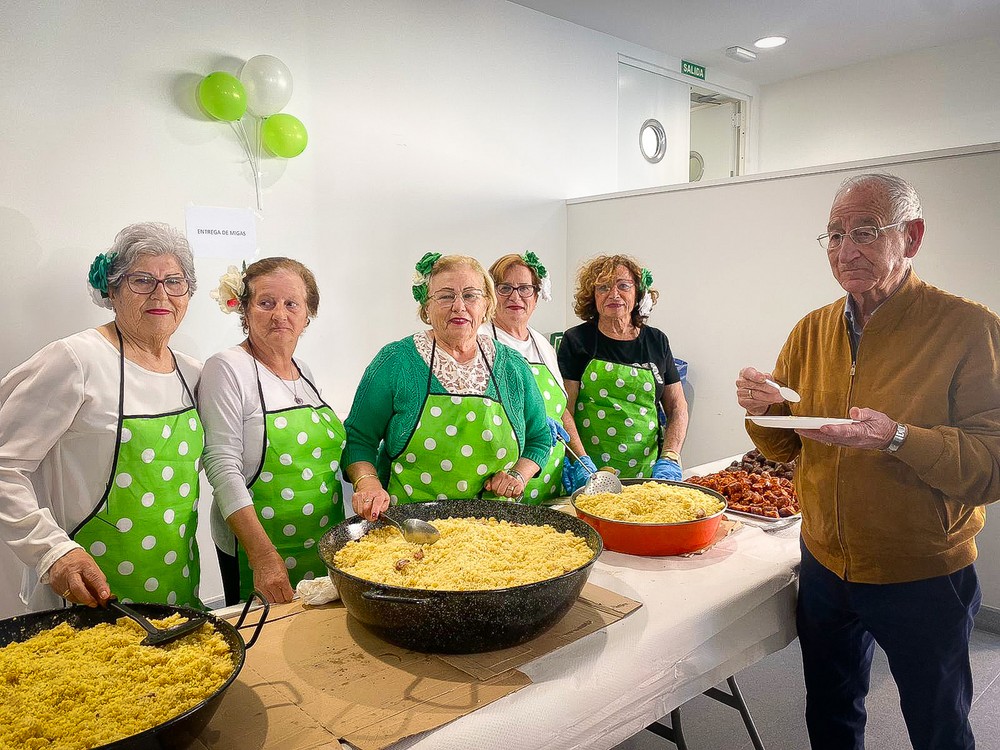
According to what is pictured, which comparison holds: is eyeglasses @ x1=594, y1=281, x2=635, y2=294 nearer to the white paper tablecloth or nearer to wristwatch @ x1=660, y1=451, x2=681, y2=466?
wristwatch @ x1=660, y1=451, x2=681, y2=466

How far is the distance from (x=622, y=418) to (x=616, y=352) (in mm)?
284

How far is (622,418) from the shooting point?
288 centimetres

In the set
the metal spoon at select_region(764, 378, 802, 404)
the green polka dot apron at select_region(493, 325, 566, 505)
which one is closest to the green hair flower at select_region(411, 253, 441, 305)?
the green polka dot apron at select_region(493, 325, 566, 505)

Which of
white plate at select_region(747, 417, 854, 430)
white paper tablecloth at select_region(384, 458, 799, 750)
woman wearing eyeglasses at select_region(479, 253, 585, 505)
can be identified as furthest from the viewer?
woman wearing eyeglasses at select_region(479, 253, 585, 505)

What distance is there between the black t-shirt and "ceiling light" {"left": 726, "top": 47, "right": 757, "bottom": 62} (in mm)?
3726

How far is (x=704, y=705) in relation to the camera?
8.87 feet

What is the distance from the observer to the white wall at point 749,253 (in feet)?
10.6

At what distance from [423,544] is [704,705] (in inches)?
68.9

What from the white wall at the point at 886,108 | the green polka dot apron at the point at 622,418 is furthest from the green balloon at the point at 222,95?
the white wall at the point at 886,108

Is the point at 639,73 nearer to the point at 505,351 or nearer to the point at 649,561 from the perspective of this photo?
the point at 505,351

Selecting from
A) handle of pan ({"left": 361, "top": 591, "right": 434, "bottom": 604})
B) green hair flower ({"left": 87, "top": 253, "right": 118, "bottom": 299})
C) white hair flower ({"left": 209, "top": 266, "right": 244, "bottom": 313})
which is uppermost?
green hair flower ({"left": 87, "top": 253, "right": 118, "bottom": 299})

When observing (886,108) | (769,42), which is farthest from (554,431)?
(886,108)

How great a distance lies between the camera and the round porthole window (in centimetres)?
576

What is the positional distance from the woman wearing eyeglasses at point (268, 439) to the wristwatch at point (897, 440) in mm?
1444
